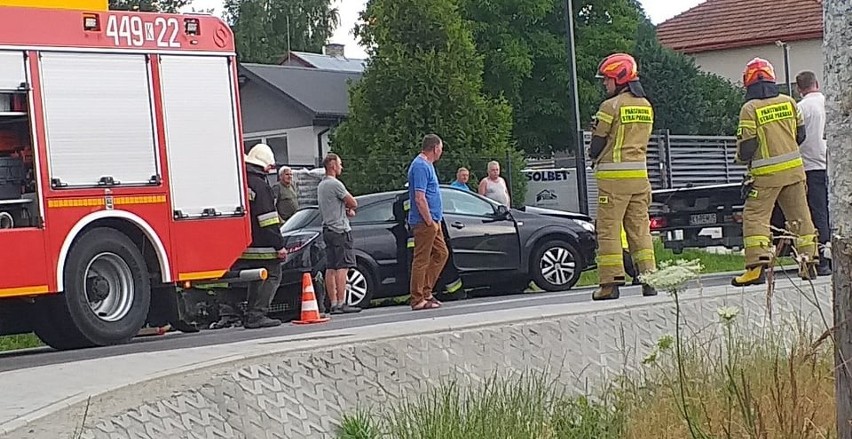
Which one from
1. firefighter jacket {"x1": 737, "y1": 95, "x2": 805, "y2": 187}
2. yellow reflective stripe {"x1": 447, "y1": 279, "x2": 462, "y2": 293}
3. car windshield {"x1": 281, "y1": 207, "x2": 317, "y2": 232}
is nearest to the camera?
firefighter jacket {"x1": 737, "y1": 95, "x2": 805, "y2": 187}

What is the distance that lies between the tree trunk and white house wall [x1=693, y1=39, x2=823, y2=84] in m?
47.7

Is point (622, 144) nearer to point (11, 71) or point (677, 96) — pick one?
point (11, 71)

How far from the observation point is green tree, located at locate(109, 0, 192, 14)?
46062mm

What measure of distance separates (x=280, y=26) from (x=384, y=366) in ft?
219

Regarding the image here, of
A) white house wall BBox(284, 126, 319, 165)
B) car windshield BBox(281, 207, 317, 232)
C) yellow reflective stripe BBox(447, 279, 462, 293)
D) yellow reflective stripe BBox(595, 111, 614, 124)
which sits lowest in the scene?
yellow reflective stripe BBox(447, 279, 462, 293)

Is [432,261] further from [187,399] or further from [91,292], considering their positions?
[187,399]

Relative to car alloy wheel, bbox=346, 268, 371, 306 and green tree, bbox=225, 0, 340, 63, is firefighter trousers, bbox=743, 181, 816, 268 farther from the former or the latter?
green tree, bbox=225, 0, 340, 63

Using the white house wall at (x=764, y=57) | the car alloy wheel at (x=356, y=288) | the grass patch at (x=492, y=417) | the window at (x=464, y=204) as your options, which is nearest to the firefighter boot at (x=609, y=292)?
the grass patch at (x=492, y=417)

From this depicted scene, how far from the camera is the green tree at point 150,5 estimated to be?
4606 centimetres

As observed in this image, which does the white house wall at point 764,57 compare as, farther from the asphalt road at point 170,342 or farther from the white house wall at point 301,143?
the asphalt road at point 170,342

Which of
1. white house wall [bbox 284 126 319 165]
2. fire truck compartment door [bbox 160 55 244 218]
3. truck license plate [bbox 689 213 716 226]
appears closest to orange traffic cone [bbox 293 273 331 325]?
fire truck compartment door [bbox 160 55 244 218]

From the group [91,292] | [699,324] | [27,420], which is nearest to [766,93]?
[699,324]

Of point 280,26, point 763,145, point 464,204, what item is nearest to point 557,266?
point 464,204

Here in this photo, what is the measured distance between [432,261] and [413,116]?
37.3 ft
